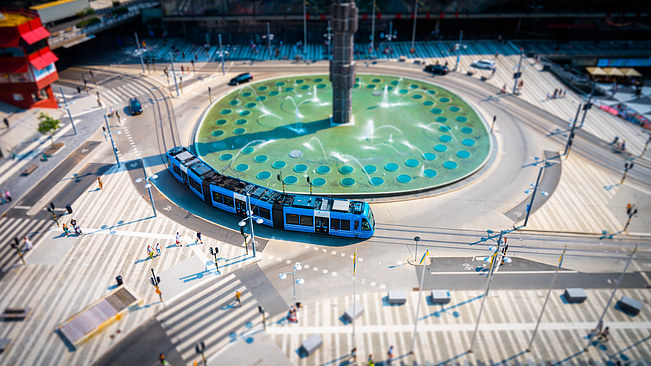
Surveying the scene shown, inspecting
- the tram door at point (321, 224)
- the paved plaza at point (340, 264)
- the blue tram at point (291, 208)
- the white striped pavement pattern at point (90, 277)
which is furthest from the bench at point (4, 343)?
the tram door at point (321, 224)

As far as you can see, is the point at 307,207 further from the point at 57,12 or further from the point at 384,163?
the point at 57,12

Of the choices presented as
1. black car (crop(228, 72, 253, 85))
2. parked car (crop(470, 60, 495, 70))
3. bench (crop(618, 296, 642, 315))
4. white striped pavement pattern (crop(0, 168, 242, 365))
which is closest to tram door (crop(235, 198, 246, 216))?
white striped pavement pattern (crop(0, 168, 242, 365))

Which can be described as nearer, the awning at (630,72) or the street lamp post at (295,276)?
the street lamp post at (295,276)

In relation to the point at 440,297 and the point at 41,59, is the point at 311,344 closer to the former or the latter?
the point at 440,297

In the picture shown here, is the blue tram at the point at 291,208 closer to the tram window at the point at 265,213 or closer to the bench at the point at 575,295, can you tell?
the tram window at the point at 265,213

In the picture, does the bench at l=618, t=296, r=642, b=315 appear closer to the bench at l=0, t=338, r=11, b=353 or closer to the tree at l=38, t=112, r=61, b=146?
the bench at l=0, t=338, r=11, b=353
